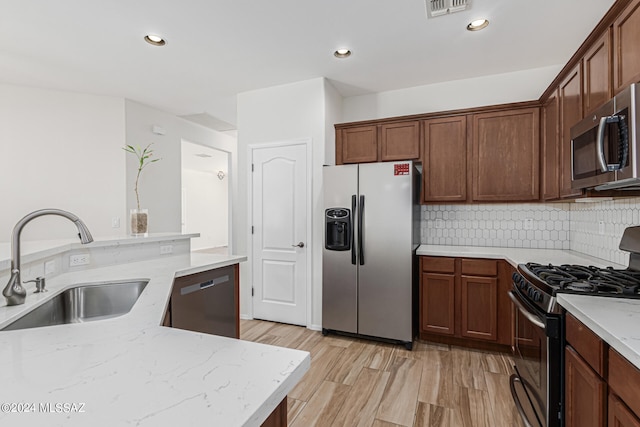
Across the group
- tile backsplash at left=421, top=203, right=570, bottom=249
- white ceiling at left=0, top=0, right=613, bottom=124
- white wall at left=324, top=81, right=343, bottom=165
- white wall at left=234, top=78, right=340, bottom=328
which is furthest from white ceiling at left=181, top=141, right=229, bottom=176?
tile backsplash at left=421, top=203, right=570, bottom=249

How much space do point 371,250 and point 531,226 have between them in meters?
1.65

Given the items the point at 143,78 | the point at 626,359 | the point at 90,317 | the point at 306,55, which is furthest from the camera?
the point at 143,78

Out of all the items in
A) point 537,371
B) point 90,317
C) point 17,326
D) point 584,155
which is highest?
point 584,155

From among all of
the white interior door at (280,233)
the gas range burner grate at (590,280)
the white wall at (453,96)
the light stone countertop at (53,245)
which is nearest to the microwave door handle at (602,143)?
the gas range burner grate at (590,280)

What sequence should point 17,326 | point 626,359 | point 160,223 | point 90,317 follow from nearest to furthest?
point 626,359
point 17,326
point 90,317
point 160,223

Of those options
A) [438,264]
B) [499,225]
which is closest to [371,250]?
[438,264]

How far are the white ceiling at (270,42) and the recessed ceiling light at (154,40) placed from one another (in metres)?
0.05

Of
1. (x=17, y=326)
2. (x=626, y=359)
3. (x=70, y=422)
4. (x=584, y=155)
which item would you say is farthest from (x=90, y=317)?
(x=584, y=155)

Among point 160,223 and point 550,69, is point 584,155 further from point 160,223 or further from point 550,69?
point 160,223

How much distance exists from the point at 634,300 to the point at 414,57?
243 cm

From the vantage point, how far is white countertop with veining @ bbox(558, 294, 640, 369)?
1.00 meters

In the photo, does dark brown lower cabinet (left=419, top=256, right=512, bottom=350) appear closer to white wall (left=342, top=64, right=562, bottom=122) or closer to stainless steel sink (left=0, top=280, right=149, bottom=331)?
white wall (left=342, top=64, right=562, bottom=122)

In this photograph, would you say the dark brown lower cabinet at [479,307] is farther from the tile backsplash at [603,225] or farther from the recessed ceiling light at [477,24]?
the recessed ceiling light at [477,24]

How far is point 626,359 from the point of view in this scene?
3.30ft
